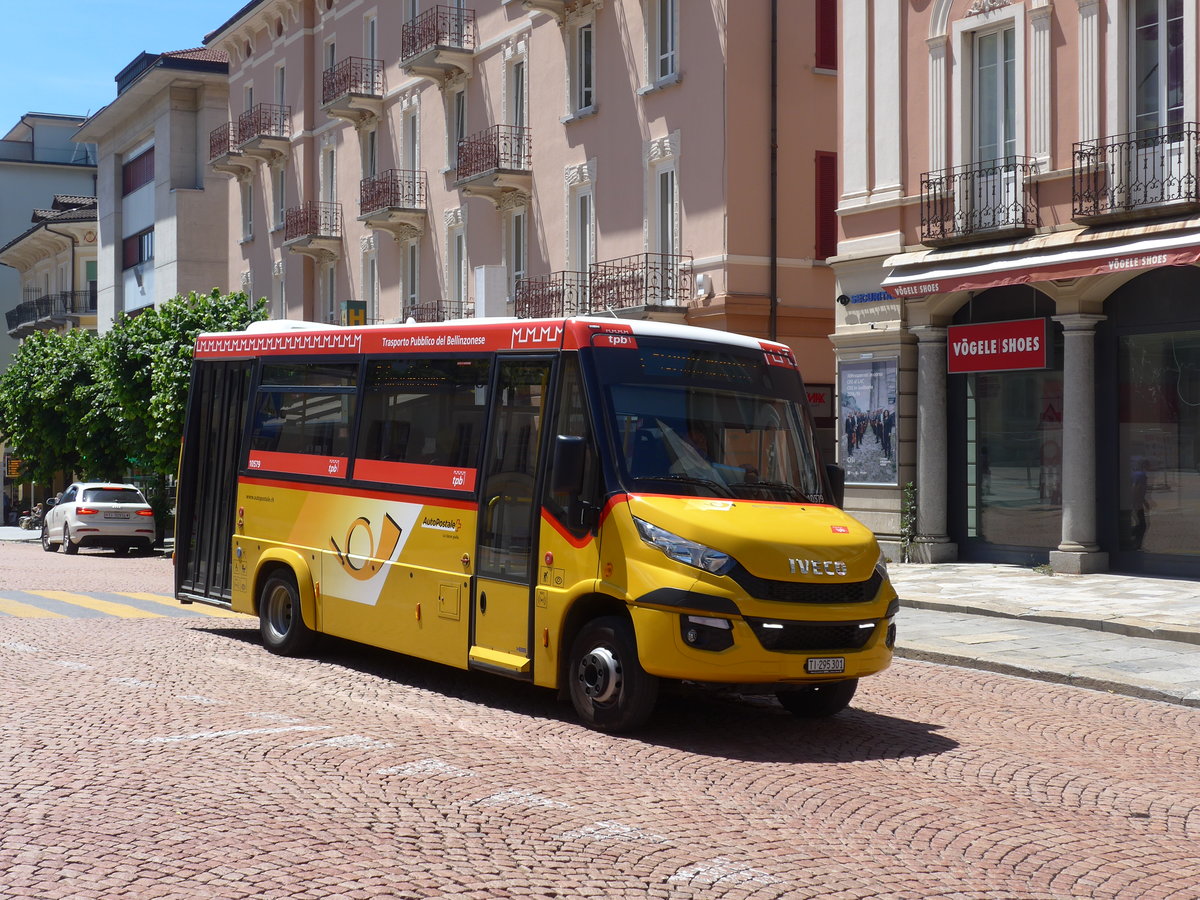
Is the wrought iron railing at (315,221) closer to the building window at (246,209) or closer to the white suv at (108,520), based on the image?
the building window at (246,209)

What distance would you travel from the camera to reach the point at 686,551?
852cm

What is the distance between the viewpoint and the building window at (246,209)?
4772cm

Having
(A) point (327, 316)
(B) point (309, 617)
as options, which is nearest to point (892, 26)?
(B) point (309, 617)

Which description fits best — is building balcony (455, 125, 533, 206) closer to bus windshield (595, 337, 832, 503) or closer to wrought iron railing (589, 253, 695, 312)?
wrought iron railing (589, 253, 695, 312)

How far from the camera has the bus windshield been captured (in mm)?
9133

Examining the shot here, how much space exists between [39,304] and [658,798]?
70302 mm

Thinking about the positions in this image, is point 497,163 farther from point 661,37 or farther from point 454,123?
point 661,37

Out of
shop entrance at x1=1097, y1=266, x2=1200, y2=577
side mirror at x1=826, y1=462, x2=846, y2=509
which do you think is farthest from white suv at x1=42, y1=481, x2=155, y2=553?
side mirror at x1=826, y1=462, x2=846, y2=509

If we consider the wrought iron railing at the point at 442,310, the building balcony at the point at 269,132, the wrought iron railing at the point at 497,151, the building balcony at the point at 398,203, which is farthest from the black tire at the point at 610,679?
the building balcony at the point at 269,132

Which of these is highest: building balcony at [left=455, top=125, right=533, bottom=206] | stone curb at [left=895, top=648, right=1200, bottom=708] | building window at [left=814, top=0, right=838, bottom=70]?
building window at [left=814, top=0, right=838, bottom=70]

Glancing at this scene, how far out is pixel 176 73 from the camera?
52.6 meters

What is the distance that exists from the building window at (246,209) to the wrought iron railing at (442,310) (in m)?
13.7

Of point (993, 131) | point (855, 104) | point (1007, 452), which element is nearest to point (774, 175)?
point (855, 104)

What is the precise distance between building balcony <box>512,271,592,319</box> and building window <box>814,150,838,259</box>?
4.75 m
